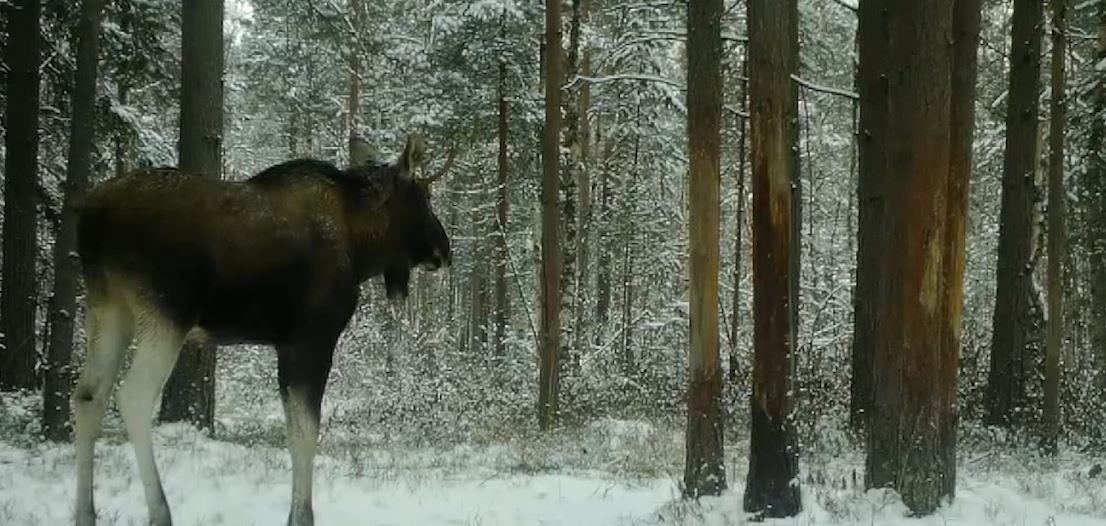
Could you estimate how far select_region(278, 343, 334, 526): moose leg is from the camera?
6.48 m

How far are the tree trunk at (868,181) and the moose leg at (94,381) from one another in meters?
8.57

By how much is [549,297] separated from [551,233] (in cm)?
103

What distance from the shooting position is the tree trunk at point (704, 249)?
26.2ft

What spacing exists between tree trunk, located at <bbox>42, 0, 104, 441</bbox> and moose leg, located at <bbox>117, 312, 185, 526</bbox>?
5.00 meters

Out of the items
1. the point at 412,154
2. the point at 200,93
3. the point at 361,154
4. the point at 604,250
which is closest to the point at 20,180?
the point at 200,93

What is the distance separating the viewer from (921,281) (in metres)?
7.35

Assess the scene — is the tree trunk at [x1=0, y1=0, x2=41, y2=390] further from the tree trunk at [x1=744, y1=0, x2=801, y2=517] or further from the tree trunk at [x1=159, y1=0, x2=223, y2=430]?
the tree trunk at [x1=744, y1=0, x2=801, y2=517]

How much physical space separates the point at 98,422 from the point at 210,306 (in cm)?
98

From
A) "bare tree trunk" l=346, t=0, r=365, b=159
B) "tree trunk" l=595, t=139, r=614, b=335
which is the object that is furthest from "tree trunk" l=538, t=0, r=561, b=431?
"tree trunk" l=595, t=139, r=614, b=335

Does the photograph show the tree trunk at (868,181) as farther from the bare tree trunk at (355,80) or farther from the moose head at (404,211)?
the bare tree trunk at (355,80)

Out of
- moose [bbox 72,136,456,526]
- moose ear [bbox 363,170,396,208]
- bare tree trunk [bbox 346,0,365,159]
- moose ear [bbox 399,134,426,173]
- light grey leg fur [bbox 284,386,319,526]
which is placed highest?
bare tree trunk [bbox 346,0,365,159]

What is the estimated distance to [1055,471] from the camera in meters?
11.4

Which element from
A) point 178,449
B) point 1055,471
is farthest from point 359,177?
point 1055,471

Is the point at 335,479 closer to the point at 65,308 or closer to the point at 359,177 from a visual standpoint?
the point at 359,177
